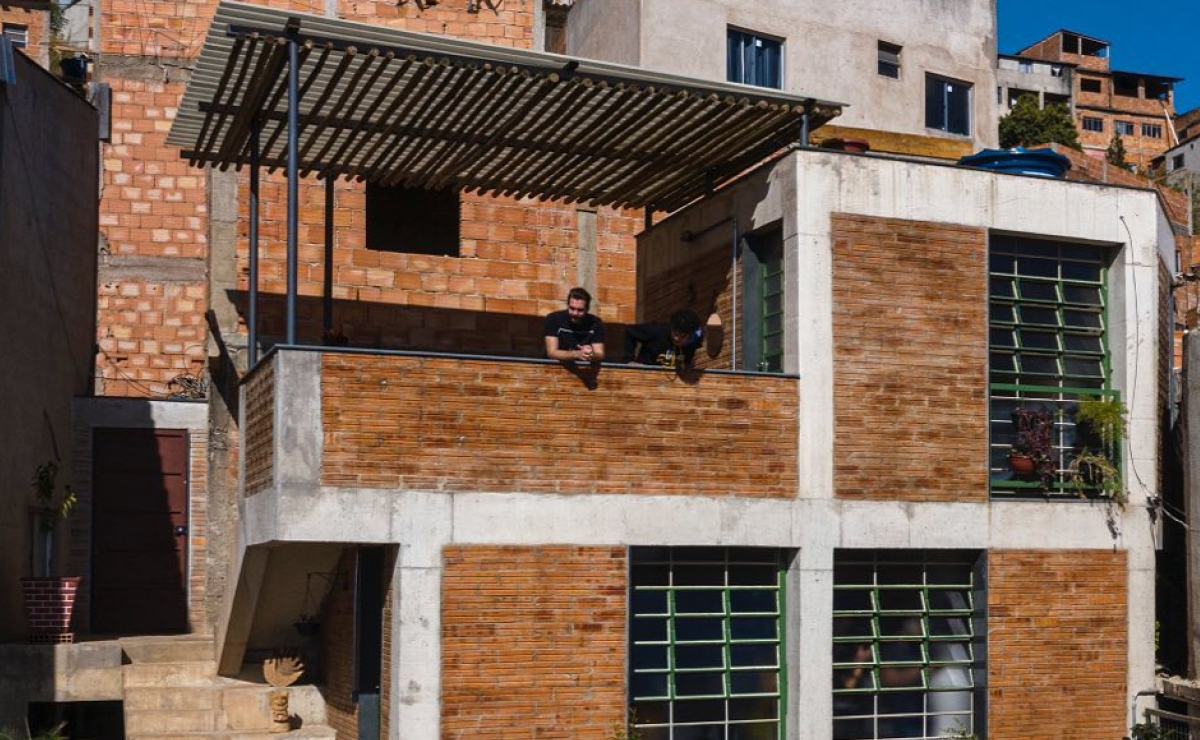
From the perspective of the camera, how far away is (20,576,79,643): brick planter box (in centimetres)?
1695

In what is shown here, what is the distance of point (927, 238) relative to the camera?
616 inches

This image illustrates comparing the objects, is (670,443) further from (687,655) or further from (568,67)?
(568,67)

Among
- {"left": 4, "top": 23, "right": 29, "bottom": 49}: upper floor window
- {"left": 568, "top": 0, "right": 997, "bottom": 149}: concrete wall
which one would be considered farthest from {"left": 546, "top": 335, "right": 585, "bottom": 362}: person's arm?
{"left": 4, "top": 23, "right": 29, "bottom": 49}: upper floor window

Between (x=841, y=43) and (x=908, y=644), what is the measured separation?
15789 millimetres

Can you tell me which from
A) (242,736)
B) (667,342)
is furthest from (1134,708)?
(242,736)

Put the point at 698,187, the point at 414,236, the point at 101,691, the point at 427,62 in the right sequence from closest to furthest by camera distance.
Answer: the point at 427,62 → the point at 101,691 → the point at 698,187 → the point at 414,236

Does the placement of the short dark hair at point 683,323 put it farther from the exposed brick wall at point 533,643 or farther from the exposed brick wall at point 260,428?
the exposed brick wall at point 260,428

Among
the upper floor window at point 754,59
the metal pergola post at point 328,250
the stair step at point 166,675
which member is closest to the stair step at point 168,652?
the stair step at point 166,675

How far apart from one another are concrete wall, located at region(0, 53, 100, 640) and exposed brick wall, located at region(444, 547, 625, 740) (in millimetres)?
7159

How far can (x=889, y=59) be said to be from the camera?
96.6 ft

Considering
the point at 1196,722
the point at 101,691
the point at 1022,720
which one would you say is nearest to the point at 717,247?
the point at 1022,720

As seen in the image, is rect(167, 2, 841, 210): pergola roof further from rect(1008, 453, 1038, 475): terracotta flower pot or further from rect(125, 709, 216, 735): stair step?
rect(125, 709, 216, 735): stair step

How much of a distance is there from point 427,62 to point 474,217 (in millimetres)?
7292

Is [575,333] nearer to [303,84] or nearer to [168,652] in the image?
[303,84]
